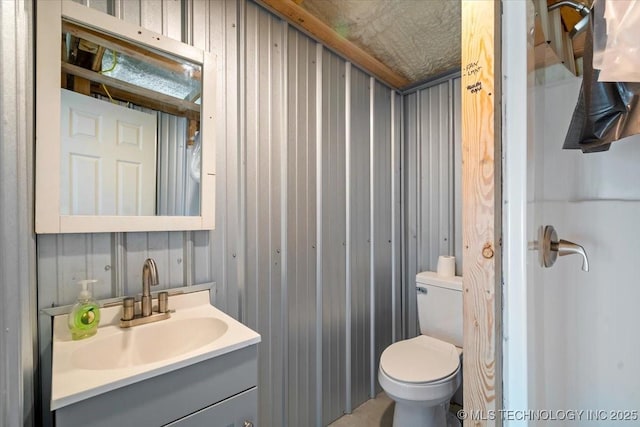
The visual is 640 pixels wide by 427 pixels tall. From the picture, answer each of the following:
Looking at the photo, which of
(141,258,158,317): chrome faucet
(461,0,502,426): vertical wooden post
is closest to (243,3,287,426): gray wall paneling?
(141,258,158,317): chrome faucet

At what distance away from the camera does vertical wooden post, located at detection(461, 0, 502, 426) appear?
63cm

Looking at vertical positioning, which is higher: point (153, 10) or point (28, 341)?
point (153, 10)

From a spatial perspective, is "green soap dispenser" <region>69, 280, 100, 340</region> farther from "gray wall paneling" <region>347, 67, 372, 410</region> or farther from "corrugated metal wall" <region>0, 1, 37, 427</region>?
"gray wall paneling" <region>347, 67, 372, 410</region>

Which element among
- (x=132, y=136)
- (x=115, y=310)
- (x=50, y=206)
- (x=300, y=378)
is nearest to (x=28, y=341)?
(x=115, y=310)

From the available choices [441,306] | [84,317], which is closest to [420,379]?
[441,306]

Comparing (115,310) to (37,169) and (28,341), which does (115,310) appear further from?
(37,169)

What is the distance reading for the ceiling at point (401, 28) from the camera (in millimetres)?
1370

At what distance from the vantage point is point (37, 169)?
2.75 feet

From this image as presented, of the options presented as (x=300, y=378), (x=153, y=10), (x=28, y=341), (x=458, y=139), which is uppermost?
(x=153, y=10)

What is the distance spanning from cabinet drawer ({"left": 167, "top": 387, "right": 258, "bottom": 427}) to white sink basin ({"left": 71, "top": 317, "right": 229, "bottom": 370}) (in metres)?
0.23

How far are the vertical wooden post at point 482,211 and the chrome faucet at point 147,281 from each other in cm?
103

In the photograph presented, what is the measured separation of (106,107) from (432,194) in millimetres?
2007

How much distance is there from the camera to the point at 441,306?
1.73m

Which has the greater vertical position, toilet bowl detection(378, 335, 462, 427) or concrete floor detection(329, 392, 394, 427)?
toilet bowl detection(378, 335, 462, 427)
